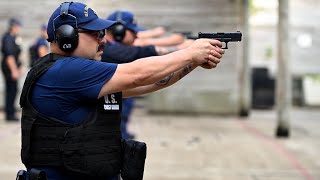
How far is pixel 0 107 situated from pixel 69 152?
1348 centimetres

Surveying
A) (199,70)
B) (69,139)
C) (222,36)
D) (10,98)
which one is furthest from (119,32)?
(199,70)

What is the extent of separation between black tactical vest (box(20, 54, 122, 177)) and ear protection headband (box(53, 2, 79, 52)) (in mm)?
87

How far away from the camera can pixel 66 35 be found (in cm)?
313

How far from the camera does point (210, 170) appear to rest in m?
7.92

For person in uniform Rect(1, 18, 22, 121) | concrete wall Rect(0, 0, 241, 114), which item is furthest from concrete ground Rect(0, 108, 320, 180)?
concrete wall Rect(0, 0, 241, 114)

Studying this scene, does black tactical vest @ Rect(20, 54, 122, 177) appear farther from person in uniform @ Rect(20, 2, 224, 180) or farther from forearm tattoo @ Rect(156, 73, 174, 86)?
forearm tattoo @ Rect(156, 73, 174, 86)

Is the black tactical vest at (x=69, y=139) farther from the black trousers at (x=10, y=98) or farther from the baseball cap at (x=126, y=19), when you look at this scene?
the black trousers at (x=10, y=98)

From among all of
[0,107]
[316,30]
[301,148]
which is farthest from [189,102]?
[316,30]

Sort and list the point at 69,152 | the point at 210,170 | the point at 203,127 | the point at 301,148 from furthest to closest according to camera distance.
Answer: the point at 203,127
the point at 301,148
the point at 210,170
the point at 69,152

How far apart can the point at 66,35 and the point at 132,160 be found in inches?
30.4

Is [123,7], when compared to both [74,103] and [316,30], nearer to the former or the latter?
[316,30]

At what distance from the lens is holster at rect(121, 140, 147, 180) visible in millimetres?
3344

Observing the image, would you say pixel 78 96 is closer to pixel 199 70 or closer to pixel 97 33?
pixel 97 33

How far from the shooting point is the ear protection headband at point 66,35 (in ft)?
10.3
